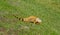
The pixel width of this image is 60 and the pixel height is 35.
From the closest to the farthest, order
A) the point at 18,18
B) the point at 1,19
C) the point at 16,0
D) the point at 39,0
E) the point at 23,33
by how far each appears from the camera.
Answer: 1. the point at 23,33
2. the point at 1,19
3. the point at 18,18
4. the point at 16,0
5. the point at 39,0

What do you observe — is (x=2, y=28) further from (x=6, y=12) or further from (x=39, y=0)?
(x=39, y=0)

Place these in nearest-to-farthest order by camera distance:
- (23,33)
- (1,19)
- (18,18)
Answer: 1. (23,33)
2. (1,19)
3. (18,18)

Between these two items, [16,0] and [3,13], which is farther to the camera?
[16,0]

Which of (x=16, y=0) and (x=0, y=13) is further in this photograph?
(x=16, y=0)

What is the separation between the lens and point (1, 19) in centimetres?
995

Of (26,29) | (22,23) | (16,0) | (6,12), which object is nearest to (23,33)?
(26,29)

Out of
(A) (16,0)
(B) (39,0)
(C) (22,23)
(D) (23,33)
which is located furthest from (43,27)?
(B) (39,0)

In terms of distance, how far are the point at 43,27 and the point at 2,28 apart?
187 cm

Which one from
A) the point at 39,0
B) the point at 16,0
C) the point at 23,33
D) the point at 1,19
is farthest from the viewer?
the point at 39,0

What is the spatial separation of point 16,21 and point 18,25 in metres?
0.72

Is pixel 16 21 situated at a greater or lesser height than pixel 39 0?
greater

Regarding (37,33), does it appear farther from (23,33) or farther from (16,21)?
(16,21)

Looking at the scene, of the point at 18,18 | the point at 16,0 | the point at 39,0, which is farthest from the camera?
the point at 39,0

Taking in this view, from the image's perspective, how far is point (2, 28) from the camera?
8859mm
